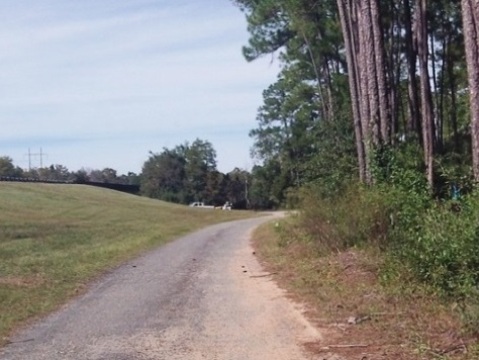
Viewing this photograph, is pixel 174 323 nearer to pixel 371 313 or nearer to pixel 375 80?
pixel 371 313

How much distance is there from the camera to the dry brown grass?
866cm

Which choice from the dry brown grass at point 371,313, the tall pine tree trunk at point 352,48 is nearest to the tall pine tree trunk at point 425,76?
the tall pine tree trunk at point 352,48

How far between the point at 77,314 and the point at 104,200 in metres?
66.7

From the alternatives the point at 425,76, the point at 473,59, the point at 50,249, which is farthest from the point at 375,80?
the point at 50,249

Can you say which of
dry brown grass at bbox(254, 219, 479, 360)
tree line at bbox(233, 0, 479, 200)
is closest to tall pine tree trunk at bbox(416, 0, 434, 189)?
tree line at bbox(233, 0, 479, 200)

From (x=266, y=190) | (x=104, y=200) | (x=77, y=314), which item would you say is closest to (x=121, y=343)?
(x=77, y=314)

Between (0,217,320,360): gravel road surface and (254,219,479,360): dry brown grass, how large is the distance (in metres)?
0.38

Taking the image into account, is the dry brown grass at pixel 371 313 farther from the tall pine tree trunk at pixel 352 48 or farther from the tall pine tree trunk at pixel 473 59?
the tall pine tree trunk at pixel 352 48

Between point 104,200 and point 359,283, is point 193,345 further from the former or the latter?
point 104,200

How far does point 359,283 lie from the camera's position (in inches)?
536

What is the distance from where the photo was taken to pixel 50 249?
94.0ft

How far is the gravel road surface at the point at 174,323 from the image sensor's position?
936 centimetres

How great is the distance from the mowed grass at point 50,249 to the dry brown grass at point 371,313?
420 centimetres

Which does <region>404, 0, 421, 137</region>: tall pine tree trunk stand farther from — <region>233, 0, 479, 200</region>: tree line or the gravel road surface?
the gravel road surface
